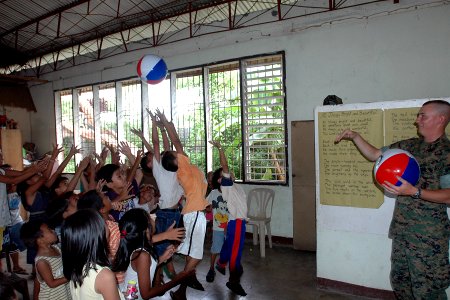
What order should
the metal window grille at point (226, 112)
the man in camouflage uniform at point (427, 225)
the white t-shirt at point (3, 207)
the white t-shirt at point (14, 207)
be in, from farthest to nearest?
the metal window grille at point (226, 112), the white t-shirt at point (14, 207), the white t-shirt at point (3, 207), the man in camouflage uniform at point (427, 225)

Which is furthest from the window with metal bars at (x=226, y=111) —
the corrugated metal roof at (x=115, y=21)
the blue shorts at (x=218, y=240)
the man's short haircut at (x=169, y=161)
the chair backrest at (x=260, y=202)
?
the man's short haircut at (x=169, y=161)

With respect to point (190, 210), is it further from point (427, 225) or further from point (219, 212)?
point (427, 225)

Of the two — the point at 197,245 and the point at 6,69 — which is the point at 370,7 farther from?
the point at 6,69

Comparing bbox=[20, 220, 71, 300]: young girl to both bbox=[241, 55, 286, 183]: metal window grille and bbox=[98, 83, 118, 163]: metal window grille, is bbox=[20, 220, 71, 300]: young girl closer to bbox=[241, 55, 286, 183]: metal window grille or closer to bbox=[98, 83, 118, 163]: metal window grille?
bbox=[241, 55, 286, 183]: metal window grille

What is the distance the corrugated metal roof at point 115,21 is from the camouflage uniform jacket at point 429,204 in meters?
2.86

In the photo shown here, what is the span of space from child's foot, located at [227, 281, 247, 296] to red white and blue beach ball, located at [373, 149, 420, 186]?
1.88 meters

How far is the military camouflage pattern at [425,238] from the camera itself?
2096 mm

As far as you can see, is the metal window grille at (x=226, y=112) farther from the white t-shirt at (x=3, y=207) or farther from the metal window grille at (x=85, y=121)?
the metal window grille at (x=85, y=121)

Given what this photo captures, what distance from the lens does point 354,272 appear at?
3133mm

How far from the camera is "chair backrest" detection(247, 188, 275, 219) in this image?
5094 millimetres

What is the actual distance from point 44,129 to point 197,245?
735 cm

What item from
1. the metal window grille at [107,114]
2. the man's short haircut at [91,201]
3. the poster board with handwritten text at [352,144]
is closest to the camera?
the man's short haircut at [91,201]

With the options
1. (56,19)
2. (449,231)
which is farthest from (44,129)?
(449,231)

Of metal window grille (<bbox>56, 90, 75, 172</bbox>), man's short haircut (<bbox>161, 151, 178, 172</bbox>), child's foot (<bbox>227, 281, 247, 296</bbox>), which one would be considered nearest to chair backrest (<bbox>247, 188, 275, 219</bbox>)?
child's foot (<bbox>227, 281, 247, 296</bbox>)
